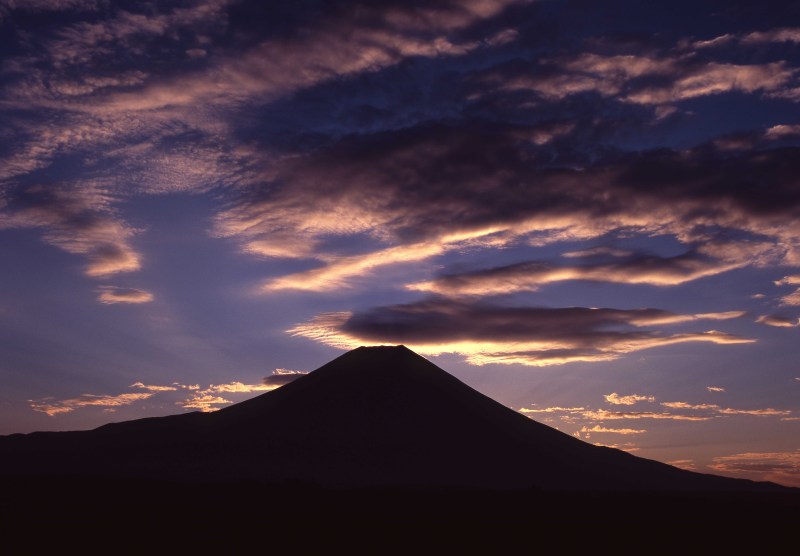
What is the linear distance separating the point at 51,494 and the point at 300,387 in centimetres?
7565

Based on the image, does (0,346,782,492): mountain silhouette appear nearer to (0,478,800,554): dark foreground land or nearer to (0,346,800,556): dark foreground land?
(0,346,800,556): dark foreground land

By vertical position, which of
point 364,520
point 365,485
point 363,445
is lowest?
point 364,520

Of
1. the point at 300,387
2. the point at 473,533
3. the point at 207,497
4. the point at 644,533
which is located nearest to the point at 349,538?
the point at 473,533

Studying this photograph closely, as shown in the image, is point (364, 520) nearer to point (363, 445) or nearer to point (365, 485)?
point (365, 485)

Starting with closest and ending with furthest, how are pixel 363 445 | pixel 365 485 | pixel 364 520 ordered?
pixel 364 520 < pixel 365 485 < pixel 363 445

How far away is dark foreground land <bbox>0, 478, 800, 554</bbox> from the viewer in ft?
143

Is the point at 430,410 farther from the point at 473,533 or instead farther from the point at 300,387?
the point at 473,533

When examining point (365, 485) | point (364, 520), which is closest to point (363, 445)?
point (365, 485)

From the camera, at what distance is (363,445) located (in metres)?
116

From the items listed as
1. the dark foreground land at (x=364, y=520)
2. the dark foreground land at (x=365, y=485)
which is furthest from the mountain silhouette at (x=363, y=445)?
the dark foreground land at (x=364, y=520)

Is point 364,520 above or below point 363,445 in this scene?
below

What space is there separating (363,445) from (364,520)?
63.8 meters

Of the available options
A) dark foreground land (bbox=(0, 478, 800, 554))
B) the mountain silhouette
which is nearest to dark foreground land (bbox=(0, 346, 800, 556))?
dark foreground land (bbox=(0, 478, 800, 554))

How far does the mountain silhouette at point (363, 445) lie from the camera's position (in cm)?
10412
